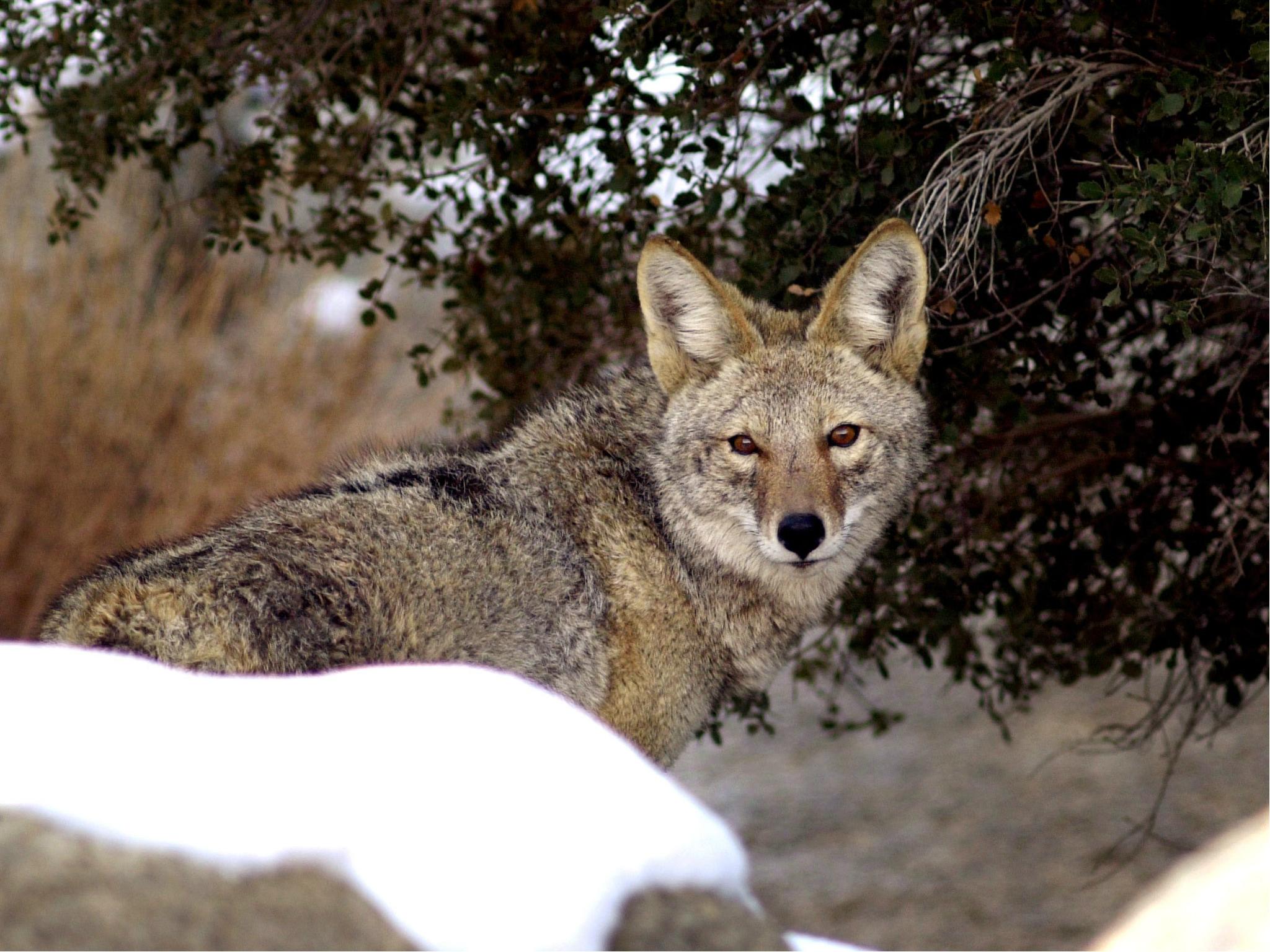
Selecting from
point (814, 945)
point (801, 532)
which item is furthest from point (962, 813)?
point (814, 945)

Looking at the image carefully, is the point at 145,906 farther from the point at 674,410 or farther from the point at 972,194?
the point at 972,194

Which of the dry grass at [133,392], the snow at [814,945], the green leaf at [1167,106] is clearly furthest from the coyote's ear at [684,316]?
the dry grass at [133,392]

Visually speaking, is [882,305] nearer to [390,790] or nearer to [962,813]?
[390,790]

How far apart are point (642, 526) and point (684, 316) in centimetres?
64

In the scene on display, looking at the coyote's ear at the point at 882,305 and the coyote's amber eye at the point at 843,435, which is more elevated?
the coyote's ear at the point at 882,305

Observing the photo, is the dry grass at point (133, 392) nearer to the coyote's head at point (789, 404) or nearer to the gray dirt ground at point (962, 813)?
the gray dirt ground at point (962, 813)

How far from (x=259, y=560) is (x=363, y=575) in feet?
0.81

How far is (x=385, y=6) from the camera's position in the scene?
4492 mm

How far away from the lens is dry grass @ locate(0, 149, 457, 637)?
758 centimetres

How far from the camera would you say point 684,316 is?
155 inches

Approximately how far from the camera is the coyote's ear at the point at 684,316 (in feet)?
12.5

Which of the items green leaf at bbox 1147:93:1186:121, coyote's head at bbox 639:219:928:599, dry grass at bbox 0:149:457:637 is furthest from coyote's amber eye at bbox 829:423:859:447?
dry grass at bbox 0:149:457:637

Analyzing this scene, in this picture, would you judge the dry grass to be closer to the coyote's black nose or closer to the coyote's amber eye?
the coyote's amber eye

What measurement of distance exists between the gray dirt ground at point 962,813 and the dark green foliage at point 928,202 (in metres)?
1.33
